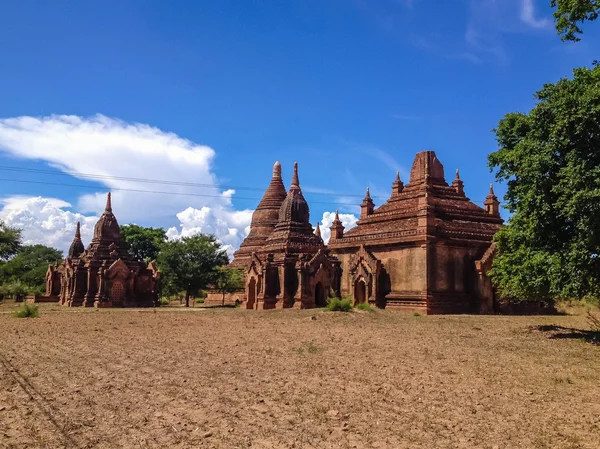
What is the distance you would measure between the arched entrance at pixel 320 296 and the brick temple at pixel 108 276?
16.2 metres

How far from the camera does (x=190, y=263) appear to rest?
3922 cm

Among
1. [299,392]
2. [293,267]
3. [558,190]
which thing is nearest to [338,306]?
[293,267]

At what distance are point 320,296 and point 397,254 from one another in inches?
225

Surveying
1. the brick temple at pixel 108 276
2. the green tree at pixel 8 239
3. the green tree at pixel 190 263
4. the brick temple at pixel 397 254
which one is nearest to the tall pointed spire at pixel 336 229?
the brick temple at pixel 397 254

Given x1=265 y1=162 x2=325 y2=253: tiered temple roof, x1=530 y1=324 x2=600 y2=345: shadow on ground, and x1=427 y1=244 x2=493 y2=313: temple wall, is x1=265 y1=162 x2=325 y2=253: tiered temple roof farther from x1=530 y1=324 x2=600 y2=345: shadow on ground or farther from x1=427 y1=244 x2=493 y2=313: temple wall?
x1=530 y1=324 x2=600 y2=345: shadow on ground

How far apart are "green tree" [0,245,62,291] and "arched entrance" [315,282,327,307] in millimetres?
35361

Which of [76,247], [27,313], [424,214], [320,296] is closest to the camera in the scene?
[27,313]

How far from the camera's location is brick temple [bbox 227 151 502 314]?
96.7 feet

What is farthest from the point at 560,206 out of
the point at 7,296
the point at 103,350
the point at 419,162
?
the point at 7,296

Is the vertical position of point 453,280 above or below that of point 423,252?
below

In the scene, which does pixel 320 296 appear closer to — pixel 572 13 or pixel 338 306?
pixel 338 306

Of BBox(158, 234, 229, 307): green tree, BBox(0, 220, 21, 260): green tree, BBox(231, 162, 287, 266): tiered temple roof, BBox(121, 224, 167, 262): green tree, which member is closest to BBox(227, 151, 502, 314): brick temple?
BBox(158, 234, 229, 307): green tree

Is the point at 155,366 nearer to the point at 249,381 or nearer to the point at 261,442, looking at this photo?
the point at 249,381

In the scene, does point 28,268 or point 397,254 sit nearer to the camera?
point 397,254
